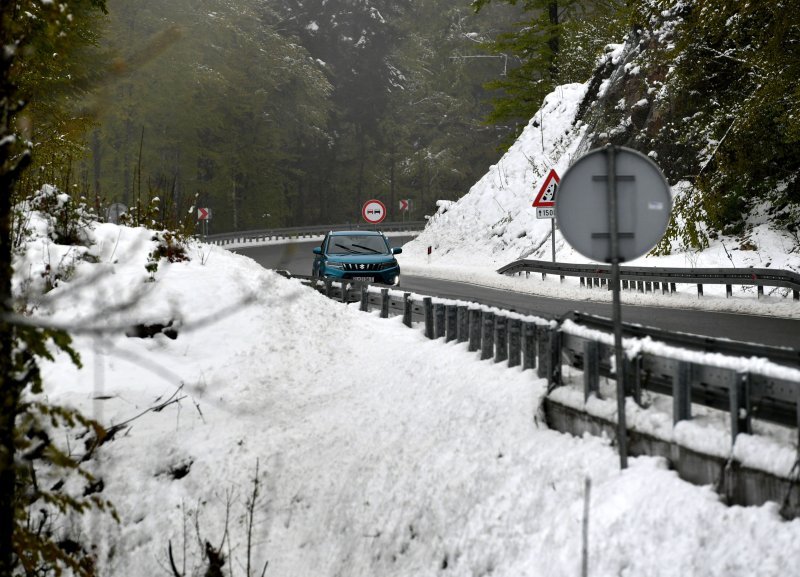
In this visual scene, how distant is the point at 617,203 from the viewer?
584 cm

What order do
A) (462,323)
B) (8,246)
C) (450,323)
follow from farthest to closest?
(450,323)
(462,323)
(8,246)

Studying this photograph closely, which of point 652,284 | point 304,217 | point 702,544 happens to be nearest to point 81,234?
point 702,544

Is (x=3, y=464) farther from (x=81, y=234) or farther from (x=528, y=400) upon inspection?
(x=81, y=234)

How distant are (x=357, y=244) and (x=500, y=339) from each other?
9.96 m

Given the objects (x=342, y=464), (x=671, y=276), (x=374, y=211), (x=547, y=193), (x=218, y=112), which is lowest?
(x=342, y=464)

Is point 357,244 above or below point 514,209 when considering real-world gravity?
A: below

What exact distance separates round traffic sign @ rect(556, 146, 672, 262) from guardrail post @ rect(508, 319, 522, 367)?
122 inches

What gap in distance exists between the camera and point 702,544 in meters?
4.86

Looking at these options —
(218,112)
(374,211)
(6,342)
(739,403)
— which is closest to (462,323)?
(739,403)

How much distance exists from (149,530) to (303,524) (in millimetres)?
1591

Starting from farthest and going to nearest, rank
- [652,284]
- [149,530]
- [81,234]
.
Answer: [652,284]
[81,234]
[149,530]

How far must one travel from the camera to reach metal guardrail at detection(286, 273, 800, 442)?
16.7ft

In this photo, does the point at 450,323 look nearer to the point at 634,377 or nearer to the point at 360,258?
the point at 634,377

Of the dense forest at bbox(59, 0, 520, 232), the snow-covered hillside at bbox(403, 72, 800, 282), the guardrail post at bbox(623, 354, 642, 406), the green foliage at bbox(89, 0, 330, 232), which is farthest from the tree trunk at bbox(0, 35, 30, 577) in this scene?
the dense forest at bbox(59, 0, 520, 232)
